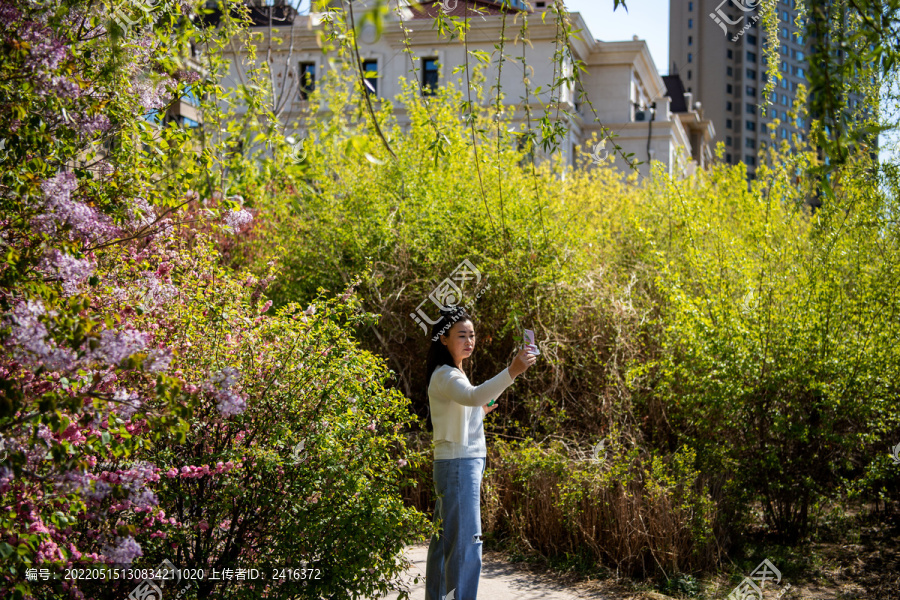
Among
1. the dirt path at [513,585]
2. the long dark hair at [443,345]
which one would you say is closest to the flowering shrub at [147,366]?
the long dark hair at [443,345]

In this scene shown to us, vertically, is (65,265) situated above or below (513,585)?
above

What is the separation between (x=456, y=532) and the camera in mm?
4094

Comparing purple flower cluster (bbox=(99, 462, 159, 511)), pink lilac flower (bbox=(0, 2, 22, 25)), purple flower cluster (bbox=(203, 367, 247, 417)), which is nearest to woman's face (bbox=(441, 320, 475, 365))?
purple flower cluster (bbox=(203, 367, 247, 417))

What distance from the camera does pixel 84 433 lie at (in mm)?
2971

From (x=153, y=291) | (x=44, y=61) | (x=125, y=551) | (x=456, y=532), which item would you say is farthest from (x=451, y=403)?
(x=44, y=61)

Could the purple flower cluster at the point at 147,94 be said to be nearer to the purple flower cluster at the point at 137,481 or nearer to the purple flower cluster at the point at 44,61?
the purple flower cluster at the point at 44,61

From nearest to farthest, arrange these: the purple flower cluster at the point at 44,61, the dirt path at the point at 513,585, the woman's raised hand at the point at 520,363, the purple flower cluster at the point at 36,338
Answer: the purple flower cluster at the point at 36,338
the purple flower cluster at the point at 44,61
the woman's raised hand at the point at 520,363
the dirt path at the point at 513,585

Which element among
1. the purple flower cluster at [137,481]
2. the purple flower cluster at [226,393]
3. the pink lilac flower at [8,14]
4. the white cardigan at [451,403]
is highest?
the pink lilac flower at [8,14]

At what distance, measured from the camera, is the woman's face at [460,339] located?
14.2 ft

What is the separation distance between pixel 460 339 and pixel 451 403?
36 centimetres

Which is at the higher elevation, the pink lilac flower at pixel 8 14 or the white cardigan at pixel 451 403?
the pink lilac flower at pixel 8 14

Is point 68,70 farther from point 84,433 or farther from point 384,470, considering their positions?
point 384,470

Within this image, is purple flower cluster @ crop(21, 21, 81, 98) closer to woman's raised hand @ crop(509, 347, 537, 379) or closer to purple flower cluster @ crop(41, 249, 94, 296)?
purple flower cluster @ crop(41, 249, 94, 296)

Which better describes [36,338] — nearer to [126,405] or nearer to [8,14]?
[126,405]
